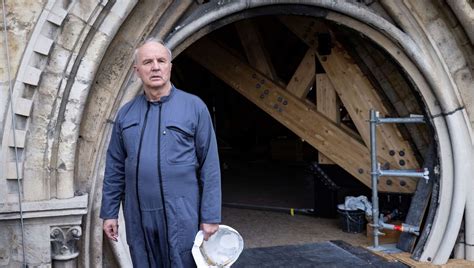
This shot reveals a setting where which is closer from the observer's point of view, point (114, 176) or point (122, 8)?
point (114, 176)

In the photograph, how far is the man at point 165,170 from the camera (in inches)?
82.7

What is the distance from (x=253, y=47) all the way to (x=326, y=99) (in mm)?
1012

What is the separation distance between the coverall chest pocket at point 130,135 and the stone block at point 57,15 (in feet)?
3.60

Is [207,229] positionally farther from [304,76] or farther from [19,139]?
[304,76]

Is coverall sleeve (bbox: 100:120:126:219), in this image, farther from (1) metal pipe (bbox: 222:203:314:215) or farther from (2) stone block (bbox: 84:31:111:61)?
(1) metal pipe (bbox: 222:203:314:215)

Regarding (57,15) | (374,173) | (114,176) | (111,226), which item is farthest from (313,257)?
(57,15)

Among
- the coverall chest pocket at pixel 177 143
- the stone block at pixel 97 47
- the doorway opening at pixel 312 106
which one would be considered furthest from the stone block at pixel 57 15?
the doorway opening at pixel 312 106

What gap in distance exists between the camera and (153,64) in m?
2.11

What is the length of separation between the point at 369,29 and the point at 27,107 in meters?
2.71

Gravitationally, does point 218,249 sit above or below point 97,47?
below

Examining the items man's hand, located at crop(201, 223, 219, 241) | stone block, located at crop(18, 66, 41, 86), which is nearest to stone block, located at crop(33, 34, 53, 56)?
stone block, located at crop(18, 66, 41, 86)

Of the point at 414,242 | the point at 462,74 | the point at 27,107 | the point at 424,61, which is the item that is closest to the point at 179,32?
the point at 27,107

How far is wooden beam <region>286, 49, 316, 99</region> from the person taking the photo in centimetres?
524

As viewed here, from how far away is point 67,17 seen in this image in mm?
2924
